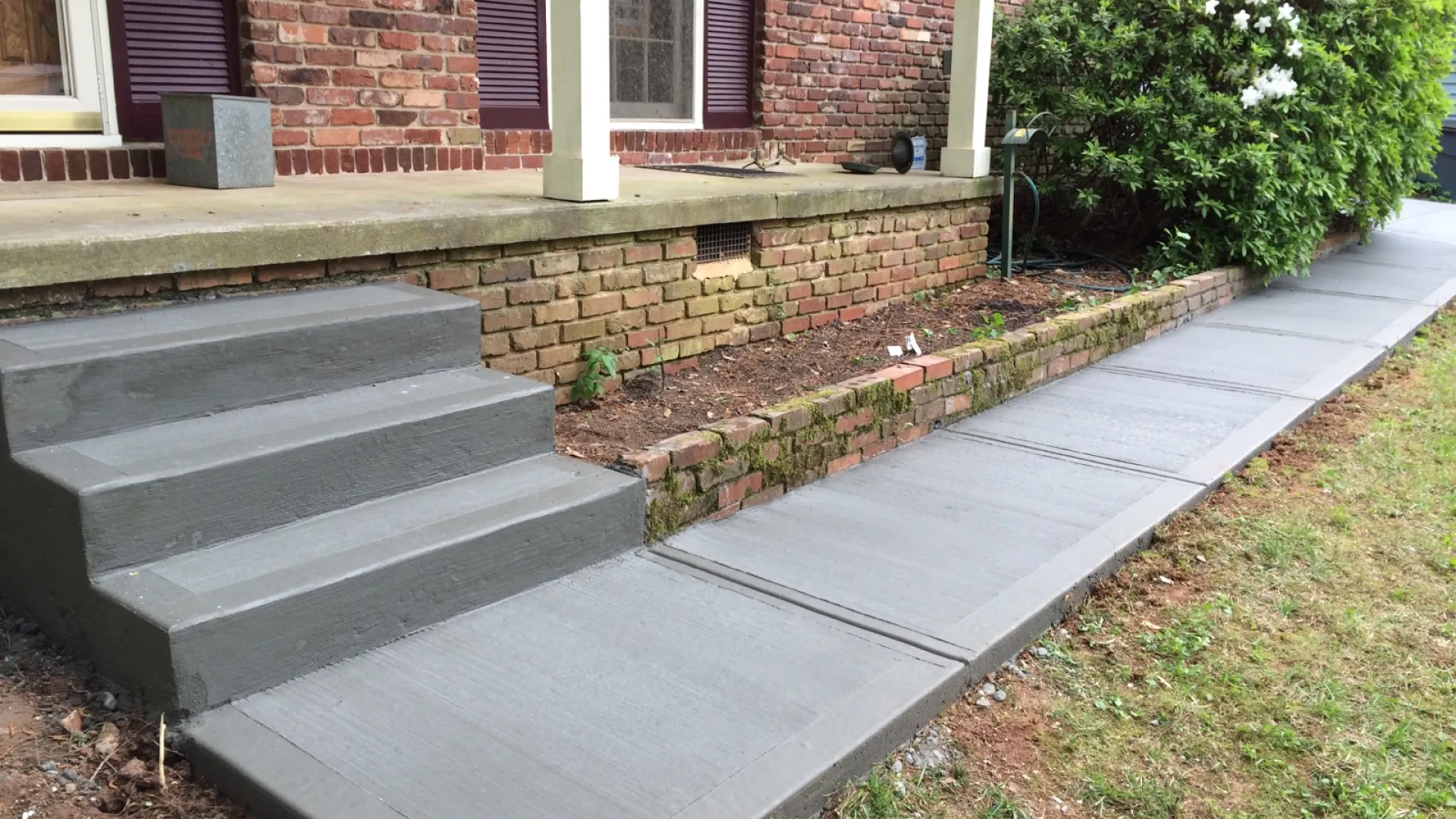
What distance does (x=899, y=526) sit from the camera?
11.7 ft

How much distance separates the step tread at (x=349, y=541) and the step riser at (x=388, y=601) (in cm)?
3

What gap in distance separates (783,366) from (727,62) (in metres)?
2.77

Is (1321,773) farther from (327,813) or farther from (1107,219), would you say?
(1107,219)

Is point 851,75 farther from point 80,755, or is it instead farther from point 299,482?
point 80,755

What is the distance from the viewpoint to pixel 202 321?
3.02 meters

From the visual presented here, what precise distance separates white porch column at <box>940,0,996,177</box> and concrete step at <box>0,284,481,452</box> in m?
3.99

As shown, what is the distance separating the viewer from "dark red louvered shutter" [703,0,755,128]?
267 inches

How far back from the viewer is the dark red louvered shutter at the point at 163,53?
4.44m

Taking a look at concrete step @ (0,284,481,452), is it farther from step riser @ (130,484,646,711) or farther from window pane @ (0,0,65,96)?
window pane @ (0,0,65,96)

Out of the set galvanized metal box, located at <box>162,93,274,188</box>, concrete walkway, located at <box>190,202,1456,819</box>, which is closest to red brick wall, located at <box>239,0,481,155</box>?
galvanized metal box, located at <box>162,93,274,188</box>

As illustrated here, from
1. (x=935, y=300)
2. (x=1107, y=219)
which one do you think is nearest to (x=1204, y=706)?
(x=935, y=300)

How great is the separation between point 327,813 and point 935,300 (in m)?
4.81

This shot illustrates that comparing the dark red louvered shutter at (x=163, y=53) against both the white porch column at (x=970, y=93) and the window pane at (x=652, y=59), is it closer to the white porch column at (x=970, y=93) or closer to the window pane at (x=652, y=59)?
the window pane at (x=652, y=59)

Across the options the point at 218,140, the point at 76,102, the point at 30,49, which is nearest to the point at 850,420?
the point at 218,140
